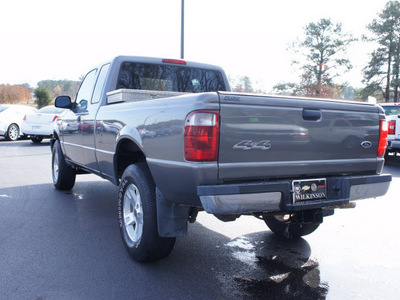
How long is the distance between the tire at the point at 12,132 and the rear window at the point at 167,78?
13930mm

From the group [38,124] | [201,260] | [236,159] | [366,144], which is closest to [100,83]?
[201,260]

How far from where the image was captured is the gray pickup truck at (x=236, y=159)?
2689 mm

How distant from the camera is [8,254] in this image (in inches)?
145

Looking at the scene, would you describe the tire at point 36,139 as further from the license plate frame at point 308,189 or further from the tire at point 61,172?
the license plate frame at point 308,189

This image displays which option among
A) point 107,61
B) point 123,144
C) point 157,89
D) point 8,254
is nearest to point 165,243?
point 123,144

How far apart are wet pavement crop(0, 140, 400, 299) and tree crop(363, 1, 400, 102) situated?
1498 inches

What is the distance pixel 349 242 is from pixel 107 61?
3.68 meters

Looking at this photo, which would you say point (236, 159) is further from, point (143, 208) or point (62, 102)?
point (62, 102)

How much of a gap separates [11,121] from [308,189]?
1640 cm

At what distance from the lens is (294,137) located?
2.97 meters

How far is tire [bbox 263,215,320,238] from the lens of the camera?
411 cm

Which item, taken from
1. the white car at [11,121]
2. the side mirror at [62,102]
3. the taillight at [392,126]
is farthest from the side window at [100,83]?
the white car at [11,121]

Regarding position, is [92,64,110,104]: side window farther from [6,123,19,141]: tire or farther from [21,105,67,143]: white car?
[6,123,19,141]: tire

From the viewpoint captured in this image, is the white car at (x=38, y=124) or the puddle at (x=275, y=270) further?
the white car at (x=38, y=124)
